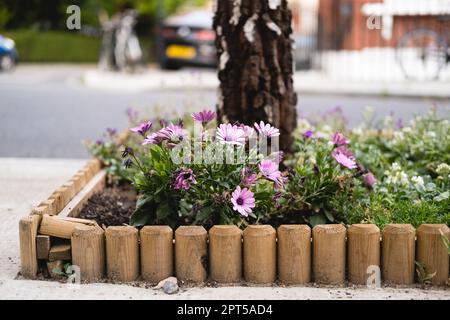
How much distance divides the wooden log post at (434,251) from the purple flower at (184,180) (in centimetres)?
101

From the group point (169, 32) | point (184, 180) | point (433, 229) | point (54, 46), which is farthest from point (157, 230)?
point (54, 46)

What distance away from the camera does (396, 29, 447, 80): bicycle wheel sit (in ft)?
45.8

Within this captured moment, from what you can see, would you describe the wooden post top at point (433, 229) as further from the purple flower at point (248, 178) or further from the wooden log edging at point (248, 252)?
the purple flower at point (248, 178)

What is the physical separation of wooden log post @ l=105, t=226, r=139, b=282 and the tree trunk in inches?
57.9

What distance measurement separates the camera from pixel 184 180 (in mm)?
3480

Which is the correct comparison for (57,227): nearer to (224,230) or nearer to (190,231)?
(190,231)

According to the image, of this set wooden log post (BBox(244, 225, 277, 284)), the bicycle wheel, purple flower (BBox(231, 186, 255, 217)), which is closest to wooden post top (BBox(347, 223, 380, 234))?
wooden log post (BBox(244, 225, 277, 284))

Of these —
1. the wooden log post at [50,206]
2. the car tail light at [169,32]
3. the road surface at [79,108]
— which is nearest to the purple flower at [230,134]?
the wooden log post at [50,206]

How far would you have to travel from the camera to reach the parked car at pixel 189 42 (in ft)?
53.3

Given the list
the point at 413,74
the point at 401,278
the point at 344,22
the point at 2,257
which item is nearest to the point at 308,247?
the point at 401,278

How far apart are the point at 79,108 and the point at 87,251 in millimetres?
7097

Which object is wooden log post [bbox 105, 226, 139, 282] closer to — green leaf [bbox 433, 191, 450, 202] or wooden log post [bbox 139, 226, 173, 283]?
wooden log post [bbox 139, 226, 173, 283]

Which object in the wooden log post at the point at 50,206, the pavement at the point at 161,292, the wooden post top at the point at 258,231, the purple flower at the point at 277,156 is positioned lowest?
the pavement at the point at 161,292

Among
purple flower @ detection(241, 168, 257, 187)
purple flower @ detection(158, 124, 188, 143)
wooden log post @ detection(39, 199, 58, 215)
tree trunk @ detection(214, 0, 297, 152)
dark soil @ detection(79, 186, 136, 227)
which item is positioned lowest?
dark soil @ detection(79, 186, 136, 227)
